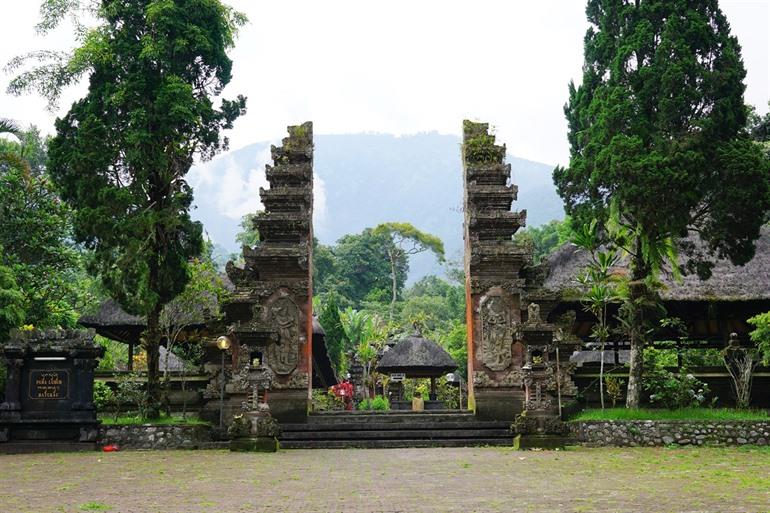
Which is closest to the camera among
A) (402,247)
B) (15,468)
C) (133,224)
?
(15,468)

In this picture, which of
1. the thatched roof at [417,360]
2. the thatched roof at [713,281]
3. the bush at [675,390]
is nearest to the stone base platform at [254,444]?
the bush at [675,390]

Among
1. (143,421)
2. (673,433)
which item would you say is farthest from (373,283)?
(673,433)

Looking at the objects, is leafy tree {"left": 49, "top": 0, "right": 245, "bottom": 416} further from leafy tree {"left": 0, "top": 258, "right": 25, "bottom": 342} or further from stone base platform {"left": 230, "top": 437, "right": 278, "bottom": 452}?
stone base platform {"left": 230, "top": 437, "right": 278, "bottom": 452}

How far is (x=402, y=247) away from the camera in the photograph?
240 ft

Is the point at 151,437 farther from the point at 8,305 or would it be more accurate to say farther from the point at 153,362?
the point at 8,305

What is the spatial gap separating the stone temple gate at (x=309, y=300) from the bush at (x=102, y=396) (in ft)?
7.91

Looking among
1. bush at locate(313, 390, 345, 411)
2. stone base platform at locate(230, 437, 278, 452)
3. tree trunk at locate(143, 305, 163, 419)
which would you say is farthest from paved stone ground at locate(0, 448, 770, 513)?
bush at locate(313, 390, 345, 411)

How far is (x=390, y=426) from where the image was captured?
64.3ft

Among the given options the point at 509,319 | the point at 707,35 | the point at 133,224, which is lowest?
the point at 509,319

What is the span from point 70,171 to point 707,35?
49.7 ft

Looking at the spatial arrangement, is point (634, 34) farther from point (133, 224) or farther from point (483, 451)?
point (133, 224)

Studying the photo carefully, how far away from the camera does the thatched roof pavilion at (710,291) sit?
23625mm

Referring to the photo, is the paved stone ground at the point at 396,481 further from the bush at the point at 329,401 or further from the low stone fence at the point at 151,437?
the bush at the point at 329,401

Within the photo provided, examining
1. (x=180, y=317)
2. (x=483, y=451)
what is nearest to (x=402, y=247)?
(x=180, y=317)
